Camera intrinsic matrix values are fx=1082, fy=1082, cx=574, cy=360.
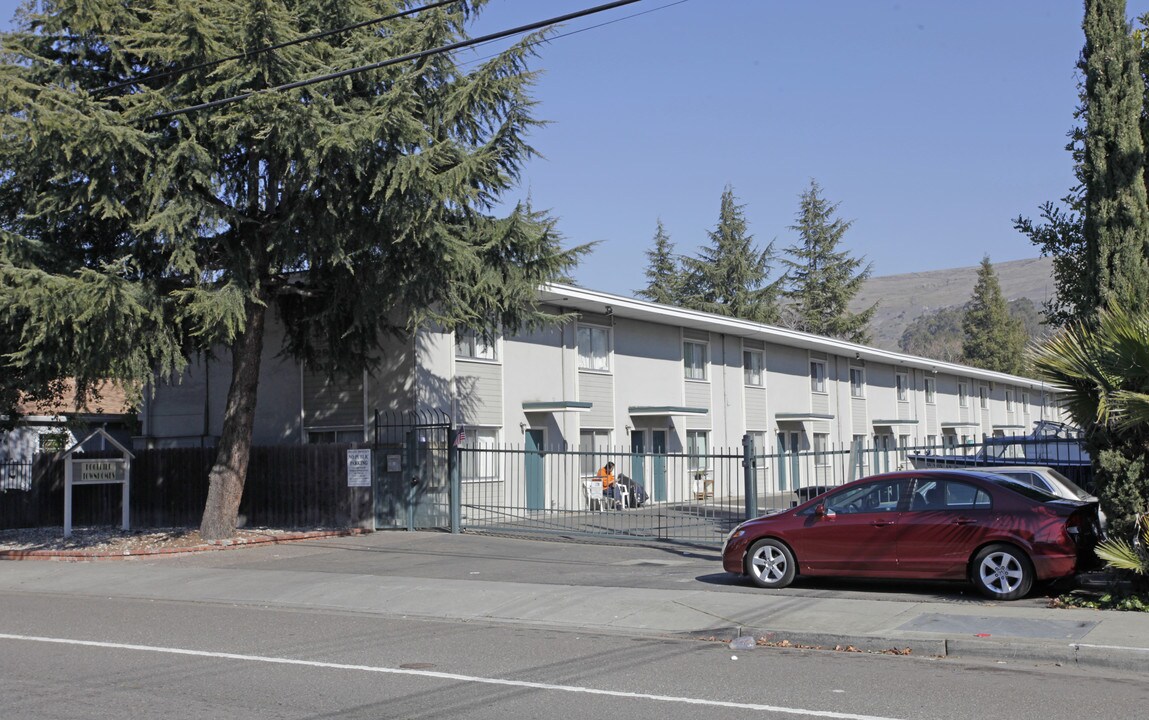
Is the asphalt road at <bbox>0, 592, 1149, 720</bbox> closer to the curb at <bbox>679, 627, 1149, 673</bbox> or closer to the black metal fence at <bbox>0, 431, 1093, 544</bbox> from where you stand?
the curb at <bbox>679, 627, 1149, 673</bbox>

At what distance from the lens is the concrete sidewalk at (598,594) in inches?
403

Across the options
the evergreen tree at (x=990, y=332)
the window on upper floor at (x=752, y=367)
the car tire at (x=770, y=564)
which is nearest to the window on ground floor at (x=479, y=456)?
the car tire at (x=770, y=564)

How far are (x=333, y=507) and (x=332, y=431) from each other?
2937 millimetres

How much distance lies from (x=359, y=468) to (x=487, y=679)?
13.8 m

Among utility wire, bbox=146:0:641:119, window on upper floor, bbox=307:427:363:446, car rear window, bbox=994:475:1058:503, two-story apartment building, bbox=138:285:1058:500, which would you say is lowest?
car rear window, bbox=994:475:1058:503

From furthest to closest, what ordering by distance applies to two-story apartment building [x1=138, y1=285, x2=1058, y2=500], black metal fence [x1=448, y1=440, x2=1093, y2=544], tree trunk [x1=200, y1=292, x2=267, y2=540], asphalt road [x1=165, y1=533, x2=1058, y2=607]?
1. two-story apartment building [x1=138, y1=285, x2=1058, y2=500]
2. tree trunk [x1=200, y1=292, x2=267, y2=540]
3. black metal fence [x1=448, y1=440, x2=1093, y2=544]
4. asphalt road [x1=165, y1=533, x2=1058, y2=607]

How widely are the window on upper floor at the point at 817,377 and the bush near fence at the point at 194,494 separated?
934 inches

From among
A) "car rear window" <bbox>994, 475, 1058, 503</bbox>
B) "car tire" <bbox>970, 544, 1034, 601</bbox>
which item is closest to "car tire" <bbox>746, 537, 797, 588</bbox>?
"car tire" <bbox>970, 544, 1034, 601</bbox>

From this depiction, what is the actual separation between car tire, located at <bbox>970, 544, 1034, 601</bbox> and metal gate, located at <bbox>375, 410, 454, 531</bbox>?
1266 centimetres

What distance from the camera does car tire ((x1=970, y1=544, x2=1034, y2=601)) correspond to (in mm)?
12023

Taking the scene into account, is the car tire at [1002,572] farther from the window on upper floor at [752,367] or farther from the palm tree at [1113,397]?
the window on upper floor at [752,367]

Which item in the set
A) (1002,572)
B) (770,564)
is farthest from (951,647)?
(770,564)

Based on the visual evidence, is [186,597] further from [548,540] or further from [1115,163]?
[1115,163]

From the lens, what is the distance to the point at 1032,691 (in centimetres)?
830
